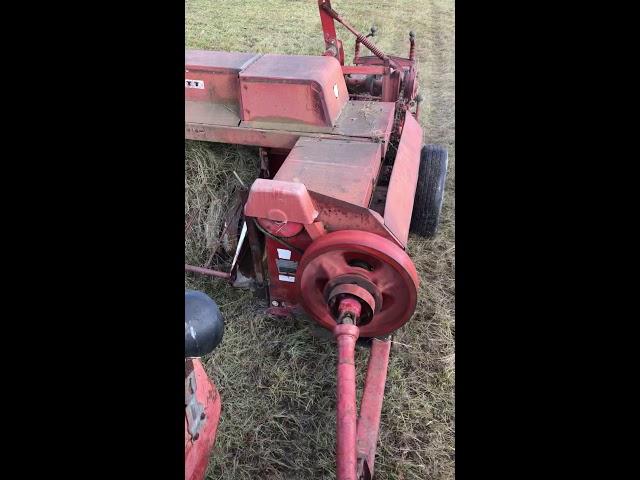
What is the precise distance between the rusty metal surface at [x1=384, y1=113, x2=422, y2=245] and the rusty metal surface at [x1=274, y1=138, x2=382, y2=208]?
5.6 inches

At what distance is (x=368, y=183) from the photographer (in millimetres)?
2791

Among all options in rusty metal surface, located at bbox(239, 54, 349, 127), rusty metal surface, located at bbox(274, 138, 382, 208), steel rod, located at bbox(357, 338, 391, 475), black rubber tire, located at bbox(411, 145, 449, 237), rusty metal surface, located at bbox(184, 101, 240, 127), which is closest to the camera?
steel rod, located at bbox(357, 338, 391, 475)

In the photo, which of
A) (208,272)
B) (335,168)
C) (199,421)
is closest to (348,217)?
(335,168)

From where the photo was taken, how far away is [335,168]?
2918mm

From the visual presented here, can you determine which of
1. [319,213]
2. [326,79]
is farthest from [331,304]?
[326,79]

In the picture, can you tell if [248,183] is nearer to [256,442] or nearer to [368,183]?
[368,183]

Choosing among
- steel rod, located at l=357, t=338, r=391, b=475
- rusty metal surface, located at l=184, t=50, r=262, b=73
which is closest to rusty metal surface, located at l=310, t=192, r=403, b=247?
steel rod, located at l=357, t=338, r=391, b=475

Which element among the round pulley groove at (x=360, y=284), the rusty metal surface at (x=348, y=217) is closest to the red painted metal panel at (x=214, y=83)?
the rusty metal surface at (x=348, y=217)

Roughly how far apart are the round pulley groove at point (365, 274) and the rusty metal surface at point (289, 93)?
108 centimetres

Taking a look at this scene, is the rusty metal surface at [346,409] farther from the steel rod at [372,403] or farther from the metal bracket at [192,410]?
the metal bracket at [192,410]

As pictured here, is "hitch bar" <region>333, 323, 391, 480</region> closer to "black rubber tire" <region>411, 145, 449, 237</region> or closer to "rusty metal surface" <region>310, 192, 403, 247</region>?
"rusty metal surface" <region>310, 192, 403, 247</region>

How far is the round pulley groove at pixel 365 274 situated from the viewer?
8.29ft

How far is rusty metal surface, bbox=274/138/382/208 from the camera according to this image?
2.71 meters

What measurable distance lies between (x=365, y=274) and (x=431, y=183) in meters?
1.60
